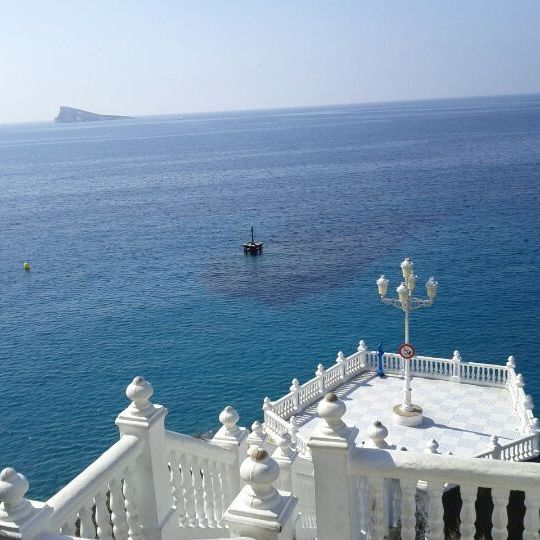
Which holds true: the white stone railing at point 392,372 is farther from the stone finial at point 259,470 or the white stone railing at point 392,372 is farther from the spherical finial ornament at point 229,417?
the stone finial at point 259,470

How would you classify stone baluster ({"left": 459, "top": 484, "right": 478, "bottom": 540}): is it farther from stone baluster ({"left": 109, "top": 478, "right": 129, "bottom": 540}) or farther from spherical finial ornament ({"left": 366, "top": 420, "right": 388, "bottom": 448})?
stone baluster ({"left": 109, "top": 478, "right": 129, "bottom": 540})

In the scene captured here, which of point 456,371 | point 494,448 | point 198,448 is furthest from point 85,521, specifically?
point 456,371

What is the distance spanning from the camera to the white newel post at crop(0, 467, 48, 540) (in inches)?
184

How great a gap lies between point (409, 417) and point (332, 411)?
1673 cm

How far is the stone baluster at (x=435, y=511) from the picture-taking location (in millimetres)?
5398

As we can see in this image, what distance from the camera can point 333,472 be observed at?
5.39 meters

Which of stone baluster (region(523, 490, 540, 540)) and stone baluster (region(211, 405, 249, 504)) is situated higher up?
stone baluster (region(523, 490, 540, 540))

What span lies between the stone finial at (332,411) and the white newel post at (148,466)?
2236 millimetres

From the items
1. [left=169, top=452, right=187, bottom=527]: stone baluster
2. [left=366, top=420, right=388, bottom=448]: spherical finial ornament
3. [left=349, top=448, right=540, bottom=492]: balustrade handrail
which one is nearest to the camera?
[left=349, top=448, right=540, bottom=492]: balustrade handrail

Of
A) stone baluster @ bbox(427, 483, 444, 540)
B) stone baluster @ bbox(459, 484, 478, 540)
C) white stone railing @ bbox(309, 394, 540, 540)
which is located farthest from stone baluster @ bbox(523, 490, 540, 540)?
stone baluster @ bbox(427, 483, 444, 540)

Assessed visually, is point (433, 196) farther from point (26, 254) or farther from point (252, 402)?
point (252, 402)

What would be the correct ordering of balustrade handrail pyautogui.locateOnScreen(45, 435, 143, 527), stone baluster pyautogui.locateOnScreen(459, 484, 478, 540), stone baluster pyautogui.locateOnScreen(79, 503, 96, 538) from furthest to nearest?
stone baluster pyautogui.locateOnScreen(79, 503, 96, 538) → balustrade handrail pyautogui.locateOnScreen(45, 435, 143, 527) → stone baluster pyautogui.locateOnScreen(459, 484, 478, 540)

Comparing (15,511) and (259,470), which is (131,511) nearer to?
(15,511)

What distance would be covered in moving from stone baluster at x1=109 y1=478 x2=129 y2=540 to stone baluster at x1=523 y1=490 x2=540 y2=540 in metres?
3.89
